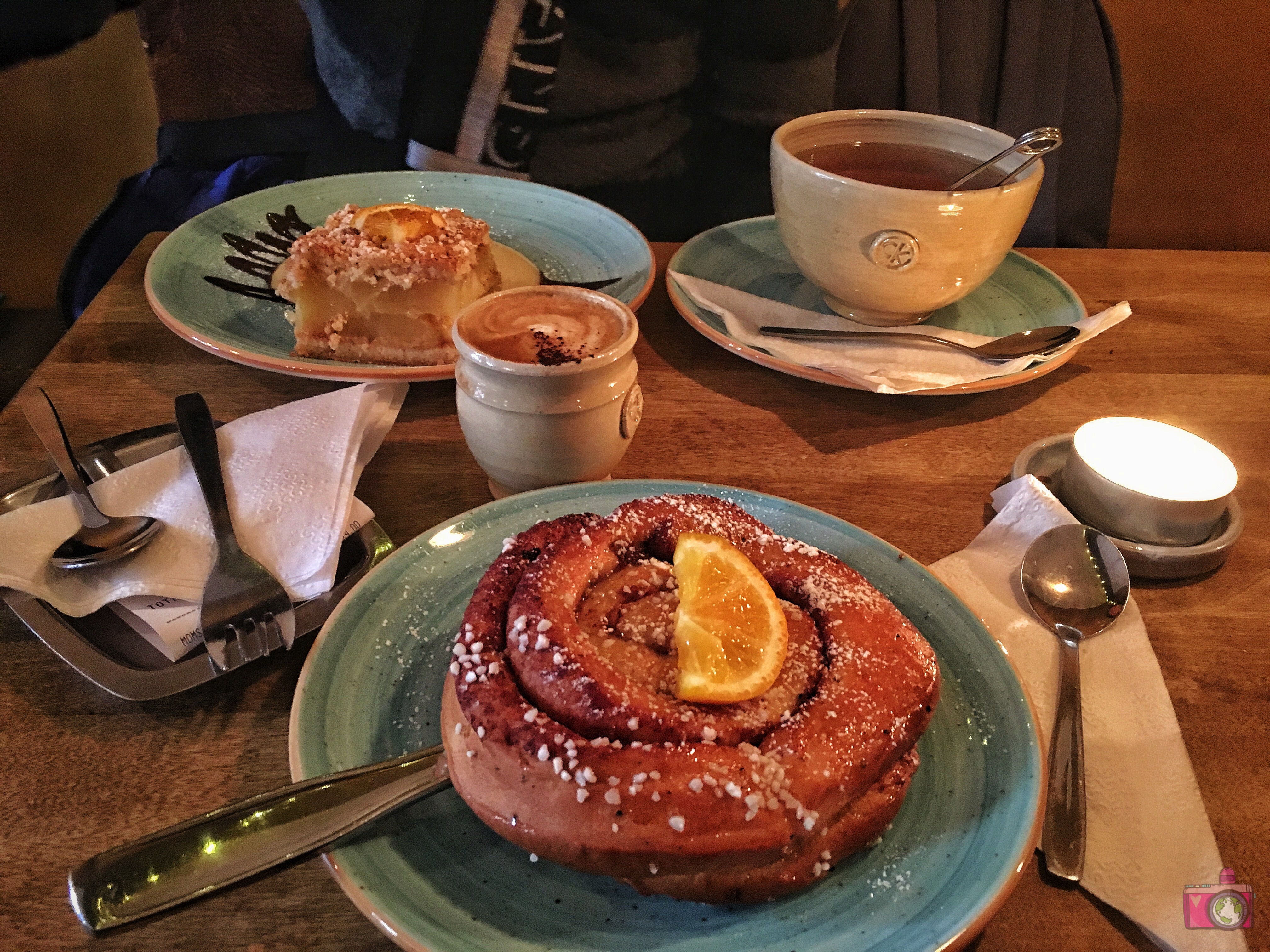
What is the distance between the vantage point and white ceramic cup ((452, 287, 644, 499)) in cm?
86

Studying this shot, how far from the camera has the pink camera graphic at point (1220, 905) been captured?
1.89ft

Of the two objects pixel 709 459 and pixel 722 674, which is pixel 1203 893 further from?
pixel 709 459

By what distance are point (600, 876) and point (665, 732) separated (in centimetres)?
11

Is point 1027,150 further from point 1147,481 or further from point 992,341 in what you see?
point 1147,481

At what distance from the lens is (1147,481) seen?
970 millimetres

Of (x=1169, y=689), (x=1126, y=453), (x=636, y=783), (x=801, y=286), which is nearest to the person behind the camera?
(x=636, y=783)

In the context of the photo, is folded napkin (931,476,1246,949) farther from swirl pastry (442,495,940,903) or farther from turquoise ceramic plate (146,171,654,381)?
turquoise ceramic plate (146,171,654,381)

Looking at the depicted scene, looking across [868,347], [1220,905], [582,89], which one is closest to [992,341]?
[868,347]

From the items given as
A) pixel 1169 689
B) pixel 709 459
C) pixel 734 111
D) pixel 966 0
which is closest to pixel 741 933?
pixel 1169 689

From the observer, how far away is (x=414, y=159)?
187 cm

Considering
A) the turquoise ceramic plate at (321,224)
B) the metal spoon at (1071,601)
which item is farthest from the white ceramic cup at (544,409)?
the metal spoon at (1071,601)

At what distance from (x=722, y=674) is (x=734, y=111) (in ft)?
5.89

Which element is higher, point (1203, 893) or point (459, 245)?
point (459, 245)

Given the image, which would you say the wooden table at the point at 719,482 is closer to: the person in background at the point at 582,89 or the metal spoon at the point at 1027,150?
A: the metal spoon at the point at 1027,150
